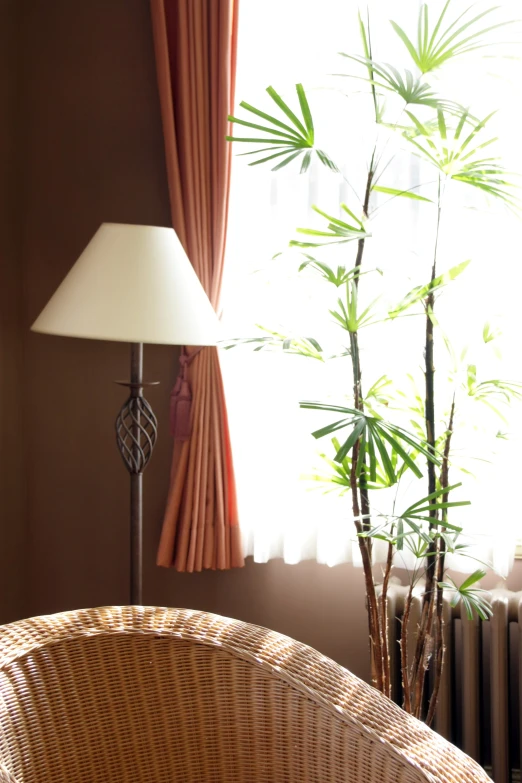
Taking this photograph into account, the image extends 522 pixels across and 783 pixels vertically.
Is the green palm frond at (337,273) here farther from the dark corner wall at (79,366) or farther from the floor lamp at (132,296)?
the dark corner wall at (79,366)

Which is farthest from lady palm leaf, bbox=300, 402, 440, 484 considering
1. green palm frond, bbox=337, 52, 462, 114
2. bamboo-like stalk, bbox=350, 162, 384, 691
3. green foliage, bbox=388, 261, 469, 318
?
green palm frond, bbox=337, 52, 462, 114

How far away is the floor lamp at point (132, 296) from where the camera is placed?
1.95 m

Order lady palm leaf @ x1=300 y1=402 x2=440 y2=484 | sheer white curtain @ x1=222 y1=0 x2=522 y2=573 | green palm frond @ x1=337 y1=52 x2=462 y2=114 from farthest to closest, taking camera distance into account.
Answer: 1. sheer white curtain @ x1=222 y1=0 x2=522 y2=573
2. green palm frond @ x1=337 y1=52 x2=462 y2=114
3. lady palm leaf @ x1=300 y1=402 x2=440 y2=484

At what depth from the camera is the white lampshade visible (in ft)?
6.41

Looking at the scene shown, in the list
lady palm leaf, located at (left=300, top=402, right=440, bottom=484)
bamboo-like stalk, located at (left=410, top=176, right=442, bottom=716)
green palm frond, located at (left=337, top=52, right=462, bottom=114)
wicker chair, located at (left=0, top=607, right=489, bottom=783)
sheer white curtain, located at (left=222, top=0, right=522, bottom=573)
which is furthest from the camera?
sheer white curtain, located at (left=222, top=0, right=522, bottom=573)

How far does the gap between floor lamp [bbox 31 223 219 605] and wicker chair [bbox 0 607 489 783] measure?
0.64 meters

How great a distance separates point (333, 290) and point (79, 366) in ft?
2.97

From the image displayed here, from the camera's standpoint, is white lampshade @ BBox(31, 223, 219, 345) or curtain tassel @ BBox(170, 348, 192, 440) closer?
white lampshade @ BBox(31, 223, 219, 345)

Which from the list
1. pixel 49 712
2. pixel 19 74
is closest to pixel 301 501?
pixel 49 712

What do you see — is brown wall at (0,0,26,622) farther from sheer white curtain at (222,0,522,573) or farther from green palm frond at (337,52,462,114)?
green palm frond at (337,52,462,114)

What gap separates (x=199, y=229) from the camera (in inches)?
102

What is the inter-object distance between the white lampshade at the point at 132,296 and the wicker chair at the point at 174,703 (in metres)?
0.64

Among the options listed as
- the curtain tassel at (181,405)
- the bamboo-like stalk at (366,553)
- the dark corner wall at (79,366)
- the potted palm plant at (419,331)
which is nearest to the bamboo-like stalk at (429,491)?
the potted palm plant at (419,331)

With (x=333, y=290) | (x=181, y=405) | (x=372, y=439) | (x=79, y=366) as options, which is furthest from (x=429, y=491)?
(x=79, y=366)
